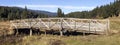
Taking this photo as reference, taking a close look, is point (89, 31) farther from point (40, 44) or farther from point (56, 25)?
point (40, 44)

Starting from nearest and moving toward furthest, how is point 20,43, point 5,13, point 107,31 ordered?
1. point 20,43
2. point 107,31
3. point 5,13

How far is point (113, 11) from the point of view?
127m

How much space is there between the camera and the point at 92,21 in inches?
1566

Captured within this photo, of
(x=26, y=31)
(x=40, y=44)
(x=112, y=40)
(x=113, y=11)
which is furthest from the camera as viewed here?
(x=113, y=11)

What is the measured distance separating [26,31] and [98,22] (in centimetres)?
1407

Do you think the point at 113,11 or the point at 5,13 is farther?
the point at 5,13

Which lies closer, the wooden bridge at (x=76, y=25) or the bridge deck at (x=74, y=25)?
the wooden bridge at (x=76, y=25)

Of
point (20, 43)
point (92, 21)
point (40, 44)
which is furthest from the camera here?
point (92, 21)

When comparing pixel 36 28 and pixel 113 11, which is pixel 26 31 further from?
pixel 113 11

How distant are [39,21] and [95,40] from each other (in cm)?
1709

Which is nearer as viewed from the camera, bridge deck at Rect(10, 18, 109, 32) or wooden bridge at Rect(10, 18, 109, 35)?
wooden bridge at Rect(10, 18, 109, 35)

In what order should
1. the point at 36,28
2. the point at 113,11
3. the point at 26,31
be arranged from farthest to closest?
1. the point at 113,11
2. the point at 26,31
3. the point at 36,28

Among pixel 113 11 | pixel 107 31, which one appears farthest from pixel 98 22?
pixel 113 11

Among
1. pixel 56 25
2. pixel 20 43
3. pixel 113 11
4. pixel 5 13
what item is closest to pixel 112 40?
pixel 20 43
